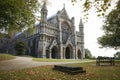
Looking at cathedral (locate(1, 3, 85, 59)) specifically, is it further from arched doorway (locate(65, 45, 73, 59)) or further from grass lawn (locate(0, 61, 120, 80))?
grass lawn (locate(0, 61, 120, 80))

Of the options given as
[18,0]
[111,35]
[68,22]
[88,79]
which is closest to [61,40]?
[68,22]

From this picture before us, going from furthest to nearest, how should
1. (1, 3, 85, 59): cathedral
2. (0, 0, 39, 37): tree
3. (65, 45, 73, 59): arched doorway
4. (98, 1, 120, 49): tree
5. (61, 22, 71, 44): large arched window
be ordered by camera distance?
(65, 45, 73, 59): arched doorway < (61, 22, 71, 44): large arched window < (1, 3, 85, 59): cathedral < (98, 1, 120, 49): tree < (0, 0, 39, 37): tree

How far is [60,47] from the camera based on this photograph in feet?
164

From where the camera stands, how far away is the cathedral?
46622mm

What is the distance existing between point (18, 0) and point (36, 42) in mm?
36830

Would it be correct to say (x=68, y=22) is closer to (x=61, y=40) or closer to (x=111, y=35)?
(x=61, y=40)

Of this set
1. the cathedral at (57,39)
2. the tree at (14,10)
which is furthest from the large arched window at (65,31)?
the tree at (14,10)

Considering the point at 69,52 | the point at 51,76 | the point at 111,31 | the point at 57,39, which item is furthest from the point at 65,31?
the point at 51,76

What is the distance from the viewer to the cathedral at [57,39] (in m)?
46.6

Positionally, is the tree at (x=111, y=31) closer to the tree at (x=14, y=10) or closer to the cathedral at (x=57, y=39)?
the tree at (x=14, y=10)

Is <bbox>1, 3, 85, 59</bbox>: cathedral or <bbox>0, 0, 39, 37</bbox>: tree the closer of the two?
<bbox>0, 0, 39, 37</bbox>: tree

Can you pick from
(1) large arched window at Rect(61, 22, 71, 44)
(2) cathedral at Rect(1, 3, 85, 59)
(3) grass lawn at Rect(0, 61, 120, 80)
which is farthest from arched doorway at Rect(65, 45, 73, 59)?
(3) grass lawn at Rect(0, 61, 120, 80)

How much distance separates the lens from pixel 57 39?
52.3 metres

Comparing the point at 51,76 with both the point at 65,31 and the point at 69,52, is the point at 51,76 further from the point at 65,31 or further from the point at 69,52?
the point at 65,31
